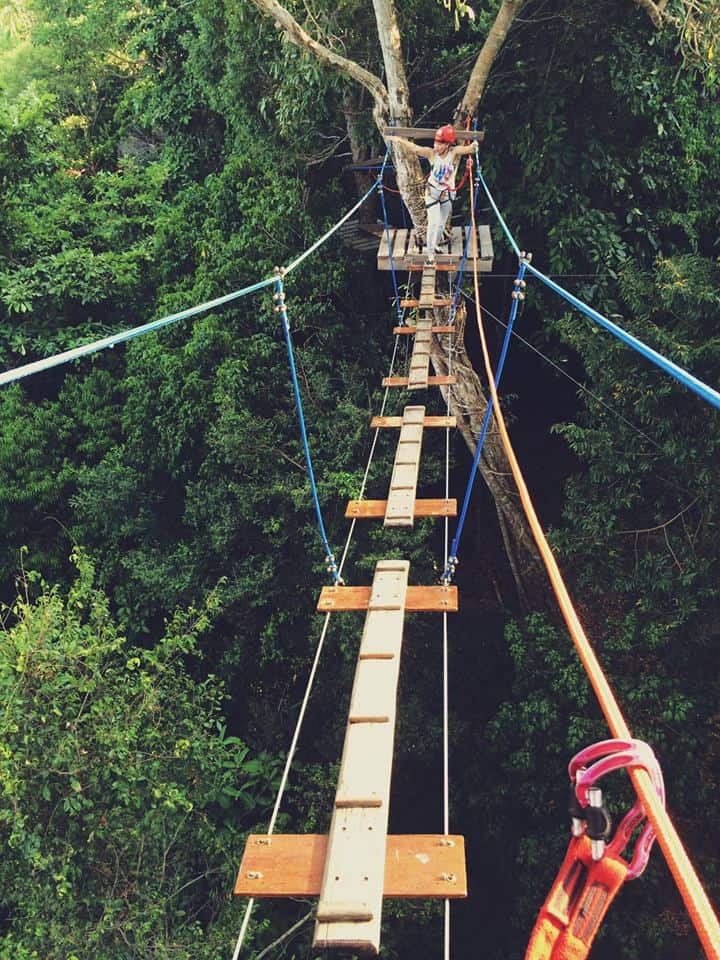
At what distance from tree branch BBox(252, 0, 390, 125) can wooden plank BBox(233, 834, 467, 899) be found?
5.20 metres

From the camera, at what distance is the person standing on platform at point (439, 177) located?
202 inches

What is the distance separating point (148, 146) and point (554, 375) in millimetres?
8105

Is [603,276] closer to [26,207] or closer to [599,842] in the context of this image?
[599,842]

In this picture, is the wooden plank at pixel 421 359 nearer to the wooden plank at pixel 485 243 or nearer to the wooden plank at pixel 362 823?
the wooden plank at pixel 485 243

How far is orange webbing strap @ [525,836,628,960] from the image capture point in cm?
145

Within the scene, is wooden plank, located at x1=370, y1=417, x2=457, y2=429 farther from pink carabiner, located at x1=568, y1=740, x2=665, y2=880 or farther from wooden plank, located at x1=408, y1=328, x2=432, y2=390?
pink carabiner, located at x1=568, y1=740, x2=665, y2=880

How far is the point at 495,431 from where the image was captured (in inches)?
232

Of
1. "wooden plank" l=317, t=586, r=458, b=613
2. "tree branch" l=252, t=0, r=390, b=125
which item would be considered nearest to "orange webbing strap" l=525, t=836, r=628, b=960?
"wooden plank" l=317, t=586, r=458, b=613

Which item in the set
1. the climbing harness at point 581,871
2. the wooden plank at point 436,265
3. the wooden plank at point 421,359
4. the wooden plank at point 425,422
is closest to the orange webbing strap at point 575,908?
the climbing harness at point 581,871

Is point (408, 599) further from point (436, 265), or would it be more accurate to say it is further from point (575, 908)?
point (436, 265)

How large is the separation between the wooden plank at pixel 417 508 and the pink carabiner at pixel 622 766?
1925 mm

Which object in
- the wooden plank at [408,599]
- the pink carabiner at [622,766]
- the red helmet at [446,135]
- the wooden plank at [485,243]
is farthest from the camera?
the wooden plank at [485,243]

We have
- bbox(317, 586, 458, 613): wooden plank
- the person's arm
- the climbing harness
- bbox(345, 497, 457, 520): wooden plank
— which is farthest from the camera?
the person's arm

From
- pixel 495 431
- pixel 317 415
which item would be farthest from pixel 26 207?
pixel 495 431
